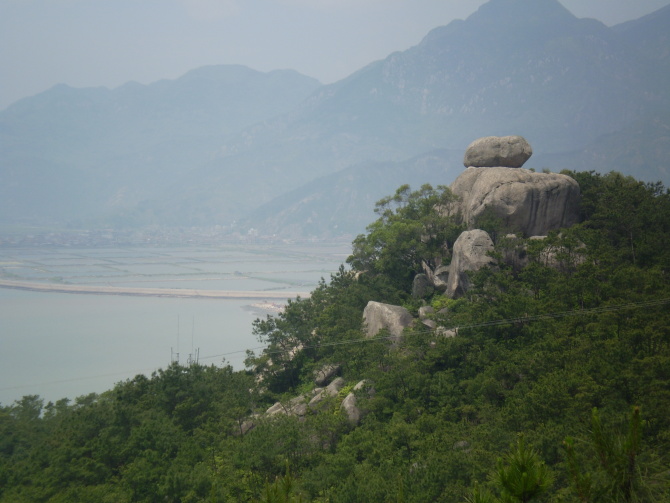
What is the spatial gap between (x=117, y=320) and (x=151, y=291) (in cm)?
1741

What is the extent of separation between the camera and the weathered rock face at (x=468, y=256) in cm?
2266

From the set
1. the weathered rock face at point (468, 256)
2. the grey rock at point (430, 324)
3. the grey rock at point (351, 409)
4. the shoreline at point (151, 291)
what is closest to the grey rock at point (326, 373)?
the grey rock at point (430, 324)

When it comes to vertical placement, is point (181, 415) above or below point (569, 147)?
below

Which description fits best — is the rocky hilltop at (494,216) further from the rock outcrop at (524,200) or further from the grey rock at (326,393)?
the grey rock at (326,393)

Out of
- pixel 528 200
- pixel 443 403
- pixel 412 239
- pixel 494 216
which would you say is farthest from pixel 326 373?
pixel 528 200

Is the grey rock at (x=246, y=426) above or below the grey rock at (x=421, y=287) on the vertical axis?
below

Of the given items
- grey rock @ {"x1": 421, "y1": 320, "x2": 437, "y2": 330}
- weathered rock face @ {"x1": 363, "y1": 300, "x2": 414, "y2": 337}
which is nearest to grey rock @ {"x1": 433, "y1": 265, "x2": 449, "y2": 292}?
weathered rock face @ {"x1": 363, "y1": 300, "x2": 414, "y2": 337}

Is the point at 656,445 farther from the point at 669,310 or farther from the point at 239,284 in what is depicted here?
the point at 239,284

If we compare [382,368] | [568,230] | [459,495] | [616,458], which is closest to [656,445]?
[459,495]

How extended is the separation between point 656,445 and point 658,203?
15997 mm

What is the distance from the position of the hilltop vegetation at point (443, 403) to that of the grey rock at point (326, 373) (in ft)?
1.71

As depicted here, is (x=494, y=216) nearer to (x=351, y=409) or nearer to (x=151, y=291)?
(x=351, y=409)

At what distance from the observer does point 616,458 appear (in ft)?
21.2

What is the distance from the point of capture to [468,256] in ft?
A: 75.2
